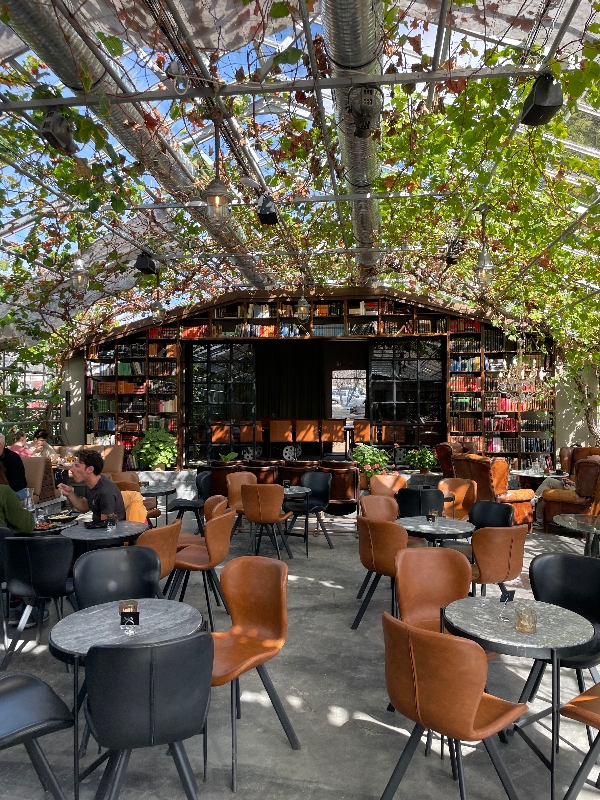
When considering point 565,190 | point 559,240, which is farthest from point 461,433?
point 565,190

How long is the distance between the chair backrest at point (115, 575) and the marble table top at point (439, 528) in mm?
2313

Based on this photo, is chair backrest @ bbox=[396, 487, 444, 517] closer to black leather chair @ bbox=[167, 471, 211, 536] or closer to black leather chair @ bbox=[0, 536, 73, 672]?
black leather chair @ bbox=[167, 471, 211, 536]

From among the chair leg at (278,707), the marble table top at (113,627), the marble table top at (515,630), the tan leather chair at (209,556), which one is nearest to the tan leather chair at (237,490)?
the tan leather chair at (209,556)

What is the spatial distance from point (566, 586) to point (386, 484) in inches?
160

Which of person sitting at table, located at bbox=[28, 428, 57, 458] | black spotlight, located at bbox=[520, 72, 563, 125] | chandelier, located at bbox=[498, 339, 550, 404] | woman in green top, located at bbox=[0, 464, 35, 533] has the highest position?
black spotlight, located at bbox=[520, 72, 563, 125]

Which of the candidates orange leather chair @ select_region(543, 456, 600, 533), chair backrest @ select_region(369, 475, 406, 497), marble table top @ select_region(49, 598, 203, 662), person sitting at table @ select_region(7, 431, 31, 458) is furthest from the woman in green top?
orange leather chair @ select_region(543, 456, 600, 533)

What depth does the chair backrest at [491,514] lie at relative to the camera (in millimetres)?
6051

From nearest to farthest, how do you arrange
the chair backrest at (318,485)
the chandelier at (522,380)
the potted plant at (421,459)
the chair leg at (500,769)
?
the chair leg at (500,769) < the chair backrest at (318,485) < the chandelier at (522,380) < the potted plant at (421,459)

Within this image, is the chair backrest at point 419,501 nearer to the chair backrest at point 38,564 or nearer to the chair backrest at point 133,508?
the chair backrest at point 133,508

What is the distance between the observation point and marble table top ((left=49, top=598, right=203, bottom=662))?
2.70 m

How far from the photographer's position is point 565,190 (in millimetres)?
7148

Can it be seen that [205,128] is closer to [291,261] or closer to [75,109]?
[75,109]

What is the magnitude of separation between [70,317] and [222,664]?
10048 millimetres

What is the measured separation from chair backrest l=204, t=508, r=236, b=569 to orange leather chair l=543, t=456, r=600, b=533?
17.3 ft
